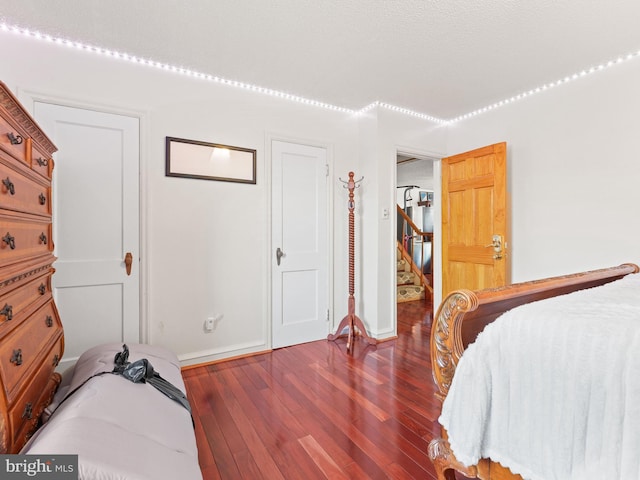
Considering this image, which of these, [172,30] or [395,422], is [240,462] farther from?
[172,30]

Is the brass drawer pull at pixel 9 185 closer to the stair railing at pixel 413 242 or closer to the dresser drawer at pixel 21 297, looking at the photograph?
the dresser drawer at pixel 21 297

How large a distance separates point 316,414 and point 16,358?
1.49 m

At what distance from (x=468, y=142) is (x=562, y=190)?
3.72 feet

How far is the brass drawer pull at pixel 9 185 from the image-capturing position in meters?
1.12

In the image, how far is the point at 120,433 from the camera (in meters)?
1.09

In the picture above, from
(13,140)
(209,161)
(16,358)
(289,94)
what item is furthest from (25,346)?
(289,94)

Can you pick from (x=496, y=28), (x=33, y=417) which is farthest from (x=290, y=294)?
(x=496, y=28)

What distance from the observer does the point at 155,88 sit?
96.2 inches

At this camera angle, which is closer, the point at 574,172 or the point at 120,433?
the point at 120,433

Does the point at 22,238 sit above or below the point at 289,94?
below

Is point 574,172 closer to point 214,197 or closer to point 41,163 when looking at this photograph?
point 214,197

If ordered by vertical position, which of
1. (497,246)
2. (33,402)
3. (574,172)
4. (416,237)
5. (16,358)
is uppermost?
(574,172)

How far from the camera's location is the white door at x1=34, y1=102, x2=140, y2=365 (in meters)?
2.14

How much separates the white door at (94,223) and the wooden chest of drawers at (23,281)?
59 centimetres
